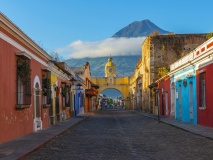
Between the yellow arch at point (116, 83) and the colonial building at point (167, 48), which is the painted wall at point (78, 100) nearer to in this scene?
the colonial building at point (167, 48)

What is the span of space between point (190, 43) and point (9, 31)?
3080 centimetres

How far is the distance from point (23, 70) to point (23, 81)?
1.51 ft

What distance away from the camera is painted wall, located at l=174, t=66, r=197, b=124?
22.2 metres

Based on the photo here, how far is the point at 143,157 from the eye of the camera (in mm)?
9016

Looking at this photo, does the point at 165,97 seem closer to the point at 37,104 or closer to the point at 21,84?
the point at 37,104

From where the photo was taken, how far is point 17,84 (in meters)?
14.0

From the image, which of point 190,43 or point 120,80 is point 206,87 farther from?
point 120,80

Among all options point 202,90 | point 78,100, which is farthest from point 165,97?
point 202,90

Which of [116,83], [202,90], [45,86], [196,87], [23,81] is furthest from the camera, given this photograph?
[116,83]

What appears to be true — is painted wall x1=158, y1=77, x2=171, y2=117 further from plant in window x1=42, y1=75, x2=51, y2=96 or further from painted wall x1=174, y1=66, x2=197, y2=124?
plant in window x1=42, y1=75, x2=51, y2=96

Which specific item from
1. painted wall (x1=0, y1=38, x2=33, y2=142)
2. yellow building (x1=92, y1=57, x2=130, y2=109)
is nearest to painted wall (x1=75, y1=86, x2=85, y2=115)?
painted wall (x1=0, y1=38, x2=33, y2=142)

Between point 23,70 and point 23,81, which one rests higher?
point 23,70

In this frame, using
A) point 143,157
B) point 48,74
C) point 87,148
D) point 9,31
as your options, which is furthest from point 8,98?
point 48,74

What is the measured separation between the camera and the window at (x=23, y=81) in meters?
14.2
